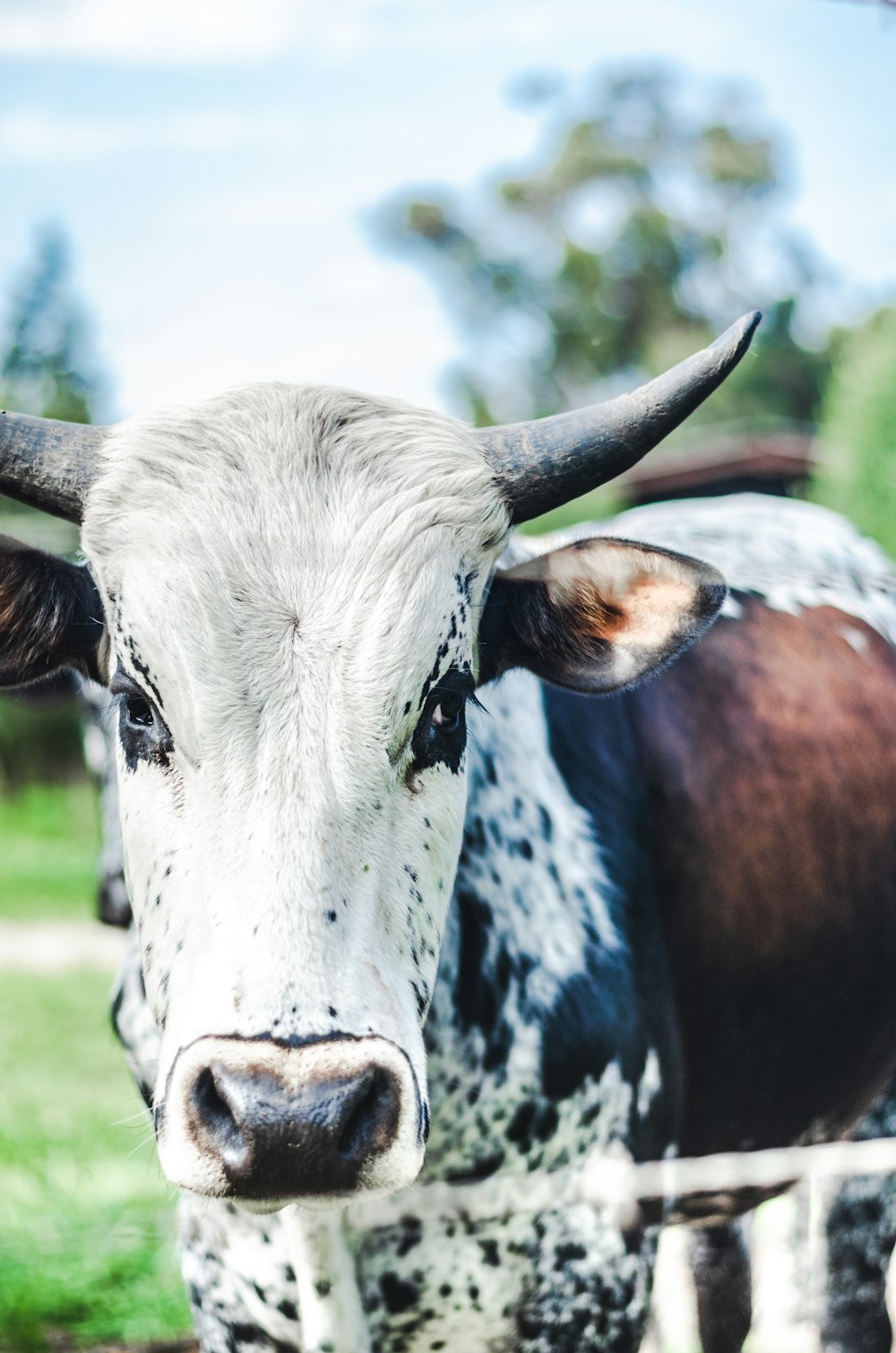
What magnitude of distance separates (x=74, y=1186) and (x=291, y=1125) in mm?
4176

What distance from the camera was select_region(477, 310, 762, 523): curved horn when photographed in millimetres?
2197

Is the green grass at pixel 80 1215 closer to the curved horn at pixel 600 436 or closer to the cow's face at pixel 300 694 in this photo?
the cow's face at pixel 300 694

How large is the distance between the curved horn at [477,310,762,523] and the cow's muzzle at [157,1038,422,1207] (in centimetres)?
93

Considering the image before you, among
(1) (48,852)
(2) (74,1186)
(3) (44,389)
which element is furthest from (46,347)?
(2) (74,1186)

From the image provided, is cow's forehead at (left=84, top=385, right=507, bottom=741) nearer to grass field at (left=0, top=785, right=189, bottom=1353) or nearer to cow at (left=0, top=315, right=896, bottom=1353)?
cow at (left=0, top=315, right=896, bottom=1353)

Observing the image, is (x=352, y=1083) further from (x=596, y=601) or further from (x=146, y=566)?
(x=596, y=601)

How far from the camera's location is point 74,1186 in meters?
5.39

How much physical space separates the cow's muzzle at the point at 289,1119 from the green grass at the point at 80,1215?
884mm

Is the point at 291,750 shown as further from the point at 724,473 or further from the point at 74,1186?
the point at 724,473

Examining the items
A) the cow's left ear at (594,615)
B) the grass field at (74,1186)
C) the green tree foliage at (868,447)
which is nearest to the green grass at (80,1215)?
the grass field at (74,1186)

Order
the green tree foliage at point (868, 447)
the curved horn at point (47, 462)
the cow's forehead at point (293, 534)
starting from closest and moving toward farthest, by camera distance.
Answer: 1. the cow's forehead at point (293, 534)
2. the curved horn at point (47, 462)
3. the green tree foliage at point (868, 447)

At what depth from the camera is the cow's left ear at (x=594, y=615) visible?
235cm

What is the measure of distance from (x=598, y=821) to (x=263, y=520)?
3.20 feet

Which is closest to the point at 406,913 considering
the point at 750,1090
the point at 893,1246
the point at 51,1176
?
the point at 750,1090
